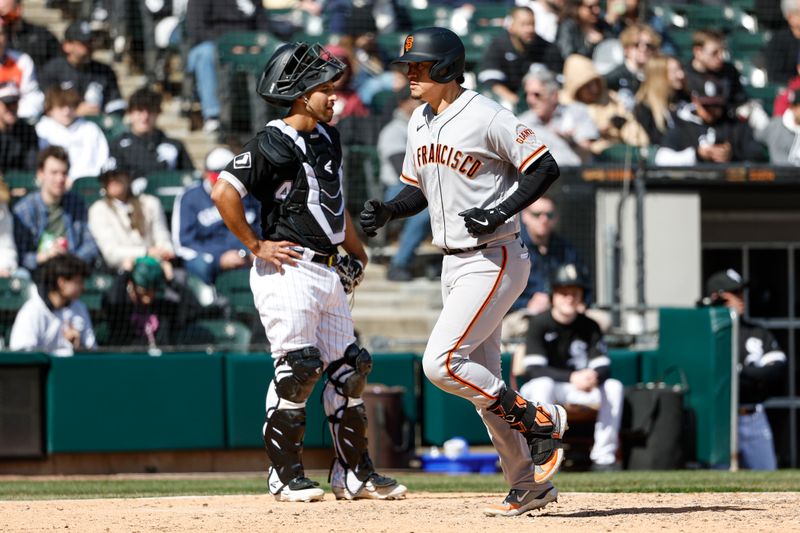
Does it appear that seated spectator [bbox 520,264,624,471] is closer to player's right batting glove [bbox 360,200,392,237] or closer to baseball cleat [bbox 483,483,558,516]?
baseball cleat [bbox 483,483,558,516]

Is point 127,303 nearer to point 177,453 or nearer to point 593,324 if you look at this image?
point 177,453

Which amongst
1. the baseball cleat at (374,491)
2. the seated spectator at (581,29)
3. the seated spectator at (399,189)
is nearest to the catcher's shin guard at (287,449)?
the baseball cleat at (374,491)

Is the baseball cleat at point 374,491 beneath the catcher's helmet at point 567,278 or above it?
beneath

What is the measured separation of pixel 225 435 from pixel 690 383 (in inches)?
133

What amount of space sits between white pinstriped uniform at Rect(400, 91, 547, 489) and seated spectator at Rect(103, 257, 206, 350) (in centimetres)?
486

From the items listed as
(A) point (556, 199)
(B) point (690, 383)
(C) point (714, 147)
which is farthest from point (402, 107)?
(B) point (690, 383)

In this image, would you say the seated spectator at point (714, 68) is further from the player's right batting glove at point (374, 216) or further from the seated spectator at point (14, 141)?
the player's right batting glove at point (374, 216)

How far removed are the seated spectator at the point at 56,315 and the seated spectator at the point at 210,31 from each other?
110 inches

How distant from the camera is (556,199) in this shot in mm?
11172

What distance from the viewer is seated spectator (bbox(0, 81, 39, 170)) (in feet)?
36.1

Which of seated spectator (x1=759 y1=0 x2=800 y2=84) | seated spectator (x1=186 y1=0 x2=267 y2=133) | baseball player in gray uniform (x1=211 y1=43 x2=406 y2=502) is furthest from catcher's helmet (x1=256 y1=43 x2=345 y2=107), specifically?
seated spectator (x1=759 y1=0 x2=800 y2=84)

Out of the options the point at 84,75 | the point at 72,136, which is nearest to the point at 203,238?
the point at 72,136

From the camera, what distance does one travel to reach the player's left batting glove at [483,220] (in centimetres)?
514

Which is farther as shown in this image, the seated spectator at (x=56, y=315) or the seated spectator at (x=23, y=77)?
the seated spectator at (x=23, y=77)
